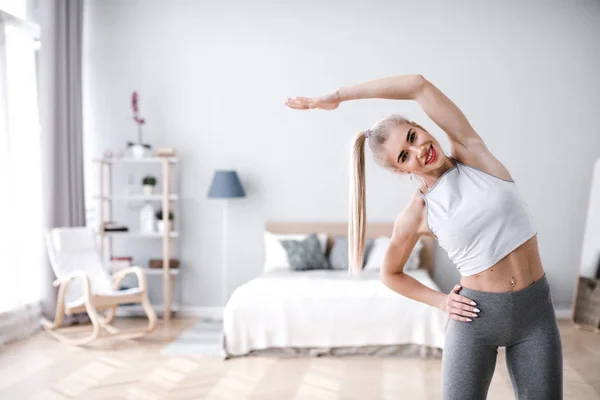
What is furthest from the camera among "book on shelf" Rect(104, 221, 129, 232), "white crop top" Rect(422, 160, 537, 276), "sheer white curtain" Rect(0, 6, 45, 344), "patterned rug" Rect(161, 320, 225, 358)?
"book on shelf" Rect(104, 221, 129, 232)

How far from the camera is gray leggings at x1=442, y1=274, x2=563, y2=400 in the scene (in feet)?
4.95

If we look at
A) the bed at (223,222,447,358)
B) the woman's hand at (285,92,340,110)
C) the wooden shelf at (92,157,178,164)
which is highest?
the woman's hand at (285,92,340,110)

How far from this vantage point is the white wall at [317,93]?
5434 millimetres

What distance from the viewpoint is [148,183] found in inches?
215

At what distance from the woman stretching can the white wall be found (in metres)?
3.86

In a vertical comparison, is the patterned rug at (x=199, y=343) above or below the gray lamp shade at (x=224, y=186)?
below

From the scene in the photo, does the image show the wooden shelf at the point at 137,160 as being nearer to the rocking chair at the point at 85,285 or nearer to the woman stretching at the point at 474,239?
the rocking chair at the point at 85,285

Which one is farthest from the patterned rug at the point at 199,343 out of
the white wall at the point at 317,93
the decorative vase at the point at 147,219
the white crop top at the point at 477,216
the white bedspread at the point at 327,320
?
the white crop top at the point at 477,216

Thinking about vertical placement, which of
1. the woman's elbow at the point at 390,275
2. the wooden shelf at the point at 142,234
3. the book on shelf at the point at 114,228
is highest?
the woman's elbow at the point at 390,275

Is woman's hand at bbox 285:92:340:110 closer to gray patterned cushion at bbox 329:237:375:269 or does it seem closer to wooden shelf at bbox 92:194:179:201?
gray patterned cushion at bbox 329:237:375:269

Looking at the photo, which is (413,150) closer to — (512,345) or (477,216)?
(477,216)

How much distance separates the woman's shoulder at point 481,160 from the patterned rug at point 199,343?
117 inches

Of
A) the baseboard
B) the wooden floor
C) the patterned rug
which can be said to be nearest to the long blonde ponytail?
the wooden floor

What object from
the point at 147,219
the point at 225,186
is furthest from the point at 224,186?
the point at 147,219
